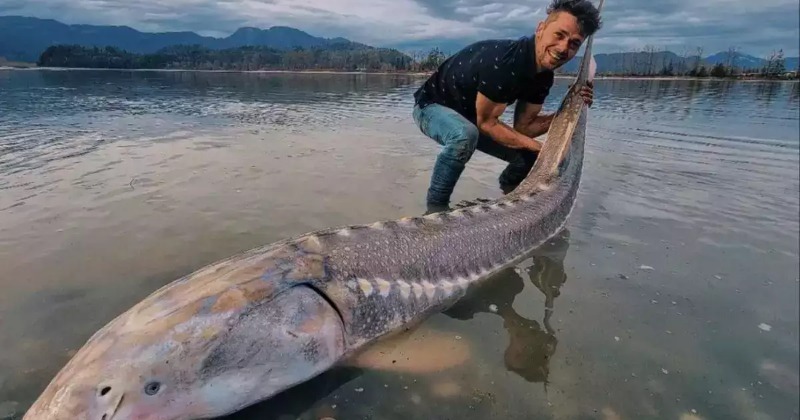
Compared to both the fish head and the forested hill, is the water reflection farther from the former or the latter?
the forested hill

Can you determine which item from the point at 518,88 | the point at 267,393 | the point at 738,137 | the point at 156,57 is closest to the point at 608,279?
the point at 518,88

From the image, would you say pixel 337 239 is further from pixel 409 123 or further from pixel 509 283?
pixel 409 123

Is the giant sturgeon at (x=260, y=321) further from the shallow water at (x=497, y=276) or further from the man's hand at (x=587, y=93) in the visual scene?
the man's hand at (x=587, y=93)

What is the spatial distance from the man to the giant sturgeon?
187cm

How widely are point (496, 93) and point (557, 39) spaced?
0.71 meters

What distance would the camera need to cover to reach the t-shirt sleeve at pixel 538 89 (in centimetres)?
550

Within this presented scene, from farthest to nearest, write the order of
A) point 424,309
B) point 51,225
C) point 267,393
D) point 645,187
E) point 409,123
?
point 409,123 → point 645,187 → point 51,225 → point 424,309 → point 267,393

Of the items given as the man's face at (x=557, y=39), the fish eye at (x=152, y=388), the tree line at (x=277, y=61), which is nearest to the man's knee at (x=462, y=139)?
the man's face at (x=557, y=39)

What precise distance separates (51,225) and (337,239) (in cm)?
335

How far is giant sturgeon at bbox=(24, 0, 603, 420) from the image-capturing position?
2.06m

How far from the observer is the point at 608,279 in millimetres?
3996

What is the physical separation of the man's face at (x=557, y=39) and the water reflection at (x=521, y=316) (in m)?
1.72

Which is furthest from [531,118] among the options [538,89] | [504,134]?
[504,134]

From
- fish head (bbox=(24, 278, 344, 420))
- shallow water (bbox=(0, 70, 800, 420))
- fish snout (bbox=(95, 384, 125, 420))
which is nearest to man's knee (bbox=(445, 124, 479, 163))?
shallow water (bbox=(0, 70, 800, 420))
